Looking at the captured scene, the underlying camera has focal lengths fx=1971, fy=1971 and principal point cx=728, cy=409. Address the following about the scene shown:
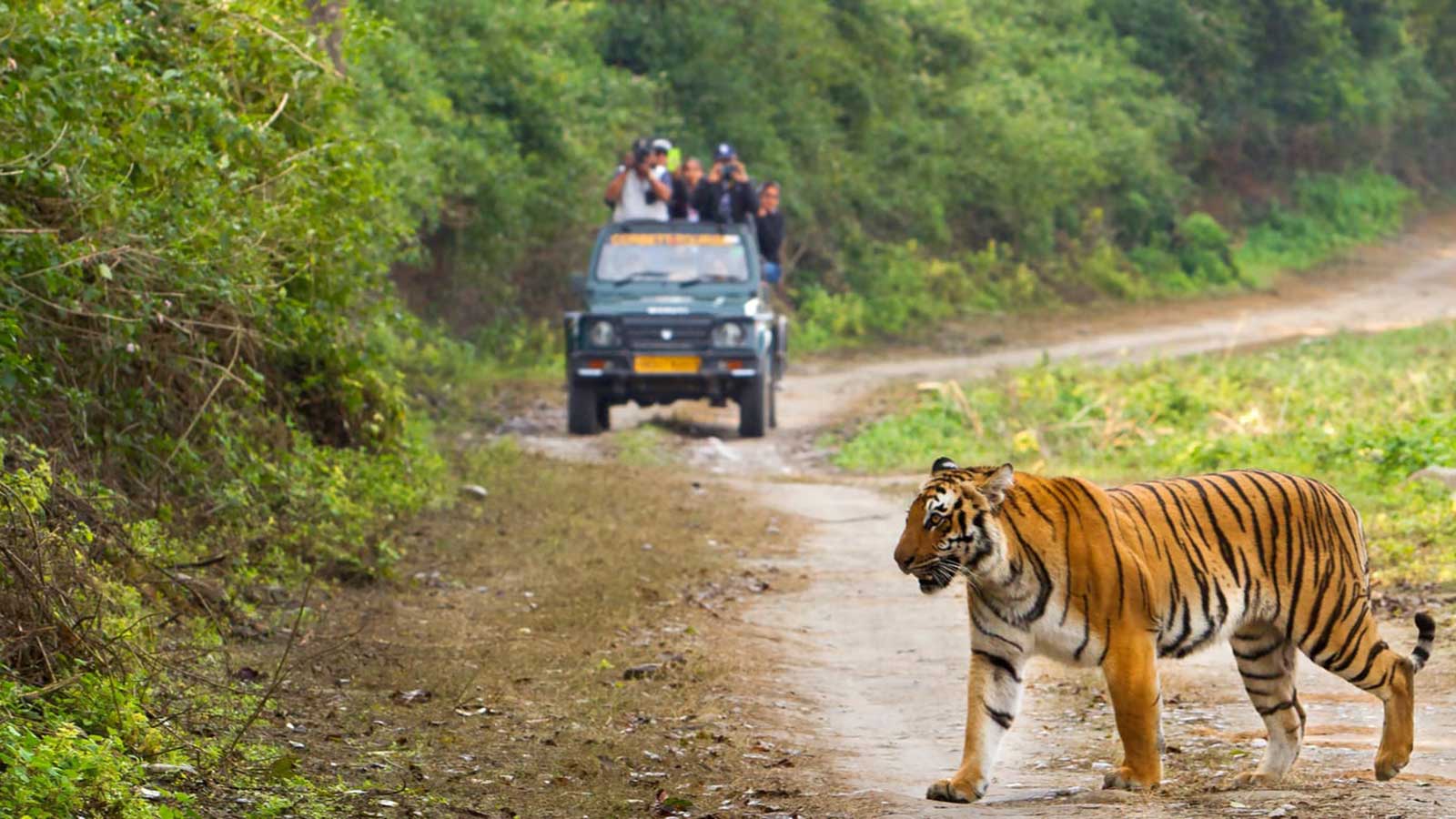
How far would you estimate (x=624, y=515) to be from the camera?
13.9 metres

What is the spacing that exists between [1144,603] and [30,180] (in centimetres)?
525

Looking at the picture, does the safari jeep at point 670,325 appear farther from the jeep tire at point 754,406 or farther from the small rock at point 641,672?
the small rock at point 641,672

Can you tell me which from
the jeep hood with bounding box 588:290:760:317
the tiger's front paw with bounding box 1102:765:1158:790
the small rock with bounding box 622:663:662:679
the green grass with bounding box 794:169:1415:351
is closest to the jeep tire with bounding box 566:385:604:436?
the jeep hood with bounding box 588:290:760:317

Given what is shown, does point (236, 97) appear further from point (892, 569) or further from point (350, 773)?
point (350, 773)

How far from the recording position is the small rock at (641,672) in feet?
29.1

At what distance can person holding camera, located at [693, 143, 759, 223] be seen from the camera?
21141mm

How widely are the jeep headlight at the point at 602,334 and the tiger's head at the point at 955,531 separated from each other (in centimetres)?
1263

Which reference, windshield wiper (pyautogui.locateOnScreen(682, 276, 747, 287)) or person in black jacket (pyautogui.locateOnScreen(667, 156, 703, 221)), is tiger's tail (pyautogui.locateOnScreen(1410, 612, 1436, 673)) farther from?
person in black jacket (pyautogui.locateOnScreen(667, 156, 703, 221))

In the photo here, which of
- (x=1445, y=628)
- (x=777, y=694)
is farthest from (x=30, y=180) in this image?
(x=1445, y=628)

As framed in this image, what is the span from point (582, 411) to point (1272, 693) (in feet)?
42.8

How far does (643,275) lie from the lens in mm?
19469

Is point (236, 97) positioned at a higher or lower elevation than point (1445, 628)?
higher

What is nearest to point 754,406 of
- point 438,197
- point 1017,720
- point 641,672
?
point 438,197

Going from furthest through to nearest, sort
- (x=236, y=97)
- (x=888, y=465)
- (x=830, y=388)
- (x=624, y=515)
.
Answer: (x=830, y=388)
(x=888, y=465)
(x=624, y=515)
(x=236, y=97)
